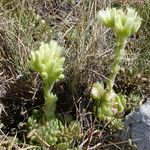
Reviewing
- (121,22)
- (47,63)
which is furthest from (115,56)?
(47,63)

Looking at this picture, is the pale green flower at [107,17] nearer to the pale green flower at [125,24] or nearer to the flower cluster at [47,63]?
the pale green flower at [125,24]

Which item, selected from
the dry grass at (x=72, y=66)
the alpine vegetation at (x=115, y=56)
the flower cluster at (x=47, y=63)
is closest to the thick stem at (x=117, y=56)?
the alpine vegetation at (x=115, y=56)

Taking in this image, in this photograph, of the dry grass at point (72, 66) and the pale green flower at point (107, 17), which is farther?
the dry grass at point (72, 66)

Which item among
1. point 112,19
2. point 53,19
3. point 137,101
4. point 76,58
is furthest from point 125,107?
point 53,19

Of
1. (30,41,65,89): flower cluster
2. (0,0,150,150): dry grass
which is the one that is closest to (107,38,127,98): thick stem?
(0,0,150,150): dry grass

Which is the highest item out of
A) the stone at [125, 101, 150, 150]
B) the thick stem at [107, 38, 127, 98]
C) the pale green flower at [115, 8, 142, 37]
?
the pale green flower at [115, 8, 142, 37]

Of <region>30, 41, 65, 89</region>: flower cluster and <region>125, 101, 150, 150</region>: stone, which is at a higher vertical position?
<region>30, 41, 65, 89</region>: flower cluster

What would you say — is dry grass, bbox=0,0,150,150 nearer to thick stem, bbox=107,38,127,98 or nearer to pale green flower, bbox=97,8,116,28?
thick stem, bbox=107,38,127,98

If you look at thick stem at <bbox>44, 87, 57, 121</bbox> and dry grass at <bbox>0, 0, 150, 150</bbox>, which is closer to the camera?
thick stem at <bbox>44, 87, 57, 121</bbox>

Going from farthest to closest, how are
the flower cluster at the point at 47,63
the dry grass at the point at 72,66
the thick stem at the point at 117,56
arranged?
the dry grass at the point at 72,66 → the thick stem at the point at 117,56 → the flower cluster at the point at 47,63

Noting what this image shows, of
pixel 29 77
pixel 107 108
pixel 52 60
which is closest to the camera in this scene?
pixel 52 60

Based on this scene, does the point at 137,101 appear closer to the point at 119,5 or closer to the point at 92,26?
the point at 92,26
